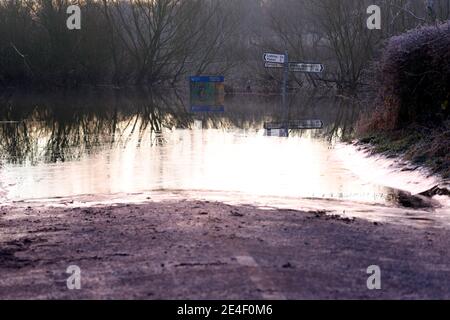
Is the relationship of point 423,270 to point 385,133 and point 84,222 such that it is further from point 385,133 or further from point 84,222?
point 385,133

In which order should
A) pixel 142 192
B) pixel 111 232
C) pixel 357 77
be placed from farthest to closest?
pixel 357 77 < pixel 142 192 < pixel 111 232

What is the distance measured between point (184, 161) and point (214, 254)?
9.91 metres

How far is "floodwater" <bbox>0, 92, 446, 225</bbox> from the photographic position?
12828 mm

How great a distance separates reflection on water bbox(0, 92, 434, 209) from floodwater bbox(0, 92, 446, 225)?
0.06ft

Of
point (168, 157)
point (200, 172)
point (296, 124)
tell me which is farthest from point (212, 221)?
point (296, 124)

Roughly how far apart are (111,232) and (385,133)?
447 inches

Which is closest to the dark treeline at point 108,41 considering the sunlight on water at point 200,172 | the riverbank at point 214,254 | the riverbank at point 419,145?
the sunlight on water at point 200,172

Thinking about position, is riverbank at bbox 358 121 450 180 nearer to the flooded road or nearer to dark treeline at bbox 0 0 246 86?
the flooded road

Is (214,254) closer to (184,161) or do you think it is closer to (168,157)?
(184,161)

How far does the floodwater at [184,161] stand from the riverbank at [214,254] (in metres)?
2.77

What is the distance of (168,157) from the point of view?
1734cm

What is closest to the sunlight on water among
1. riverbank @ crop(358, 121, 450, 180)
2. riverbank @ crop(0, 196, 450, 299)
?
riverbank @ crop(358, 121, 450, 180)

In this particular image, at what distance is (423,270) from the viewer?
6.59 m

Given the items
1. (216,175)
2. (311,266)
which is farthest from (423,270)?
(216,175)
